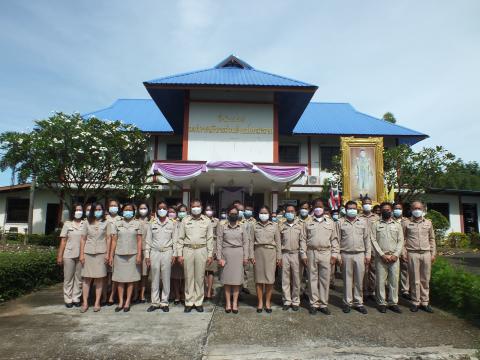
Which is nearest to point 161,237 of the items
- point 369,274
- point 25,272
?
point 25,272

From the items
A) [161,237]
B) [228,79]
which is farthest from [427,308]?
[228,79]

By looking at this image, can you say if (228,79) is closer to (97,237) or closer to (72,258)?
(97,237)

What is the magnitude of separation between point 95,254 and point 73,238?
0.51 m

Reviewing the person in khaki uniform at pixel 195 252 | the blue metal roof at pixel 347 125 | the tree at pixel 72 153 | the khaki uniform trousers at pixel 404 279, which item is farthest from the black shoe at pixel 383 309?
the blue metal roof at pixel 347 125

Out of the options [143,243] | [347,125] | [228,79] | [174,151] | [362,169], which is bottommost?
[143,243]

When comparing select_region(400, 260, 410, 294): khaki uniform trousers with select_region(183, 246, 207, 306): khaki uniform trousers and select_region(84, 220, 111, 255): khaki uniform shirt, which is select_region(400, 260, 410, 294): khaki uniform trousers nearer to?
select_region(183, 246, 207, 306): khaki uniform trousers

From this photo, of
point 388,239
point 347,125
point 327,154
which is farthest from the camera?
point 347,125

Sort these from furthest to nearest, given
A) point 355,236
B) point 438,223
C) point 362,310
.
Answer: point 438,223
point 355,236
point 362,310

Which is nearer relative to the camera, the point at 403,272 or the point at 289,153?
the point at 403,272

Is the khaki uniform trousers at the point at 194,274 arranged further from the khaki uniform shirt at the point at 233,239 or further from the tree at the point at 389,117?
the tree at the point at 389,117

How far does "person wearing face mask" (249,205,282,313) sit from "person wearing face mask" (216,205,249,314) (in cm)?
18

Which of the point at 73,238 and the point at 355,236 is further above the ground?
the point at 355,236

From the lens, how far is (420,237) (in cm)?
540

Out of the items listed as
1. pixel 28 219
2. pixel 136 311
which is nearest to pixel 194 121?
pixel 136 311
